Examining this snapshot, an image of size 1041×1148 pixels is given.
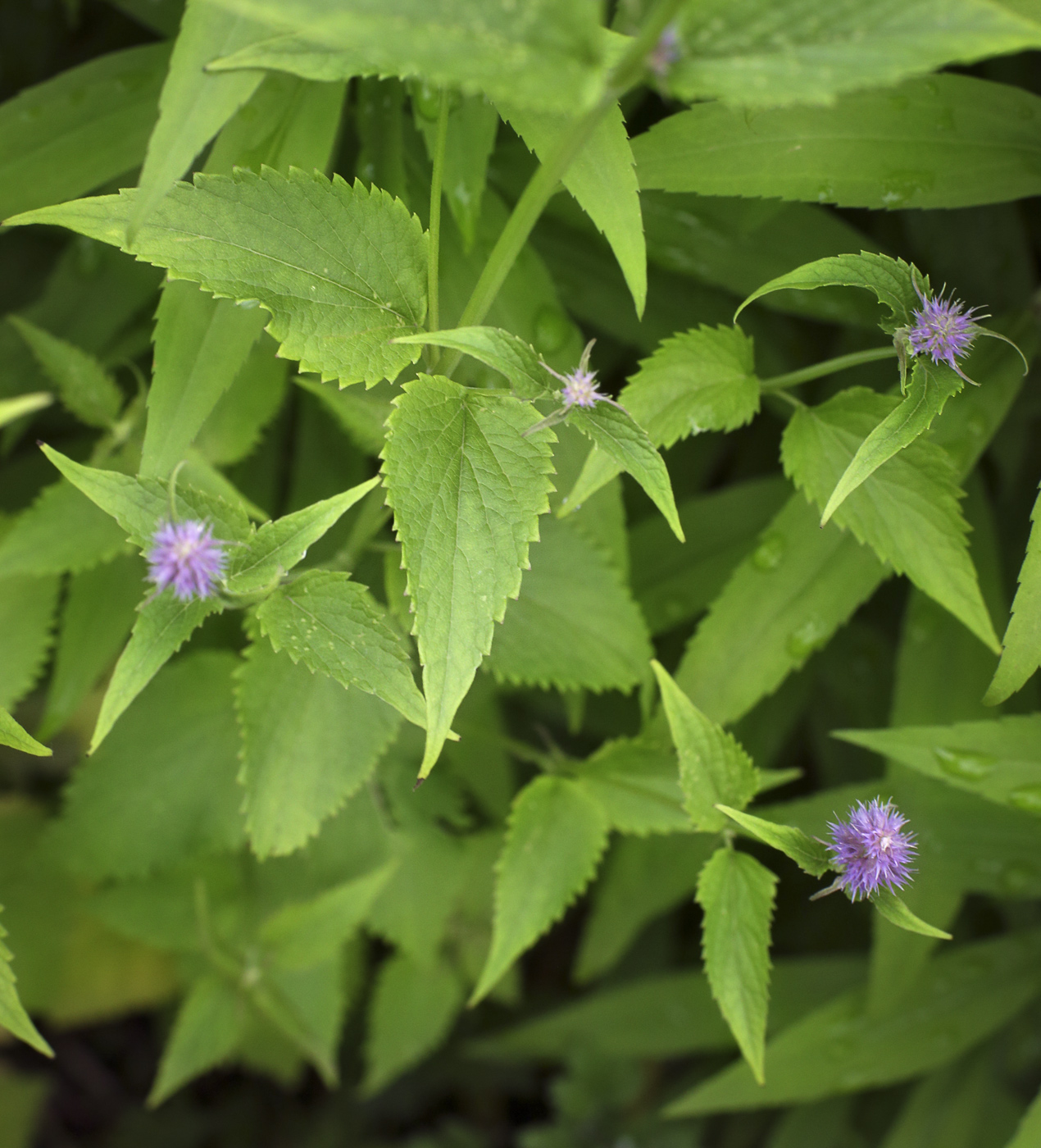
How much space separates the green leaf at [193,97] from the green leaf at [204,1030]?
1.35 m

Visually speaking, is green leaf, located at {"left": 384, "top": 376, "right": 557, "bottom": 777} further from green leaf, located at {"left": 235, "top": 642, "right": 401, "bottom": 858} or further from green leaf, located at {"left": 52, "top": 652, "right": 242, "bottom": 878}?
green leaf, located at {"left": 52, "top": 652, "right": 242, "bottom": 878}

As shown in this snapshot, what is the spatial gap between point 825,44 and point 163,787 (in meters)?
1.42

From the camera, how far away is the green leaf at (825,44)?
25.6 inches

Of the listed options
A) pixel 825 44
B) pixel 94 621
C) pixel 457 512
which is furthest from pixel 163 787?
pixel 825 44

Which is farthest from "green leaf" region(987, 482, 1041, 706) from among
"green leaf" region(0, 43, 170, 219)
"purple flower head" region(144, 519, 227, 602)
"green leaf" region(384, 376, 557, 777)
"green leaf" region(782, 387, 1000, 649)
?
"green leaf" region(0, 43, 170, 219)

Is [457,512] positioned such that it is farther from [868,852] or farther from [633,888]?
[633,888]

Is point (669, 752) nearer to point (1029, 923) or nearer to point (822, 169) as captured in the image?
point (822, 169)

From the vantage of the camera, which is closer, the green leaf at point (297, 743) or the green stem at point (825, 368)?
the green stem at point (825, 368)

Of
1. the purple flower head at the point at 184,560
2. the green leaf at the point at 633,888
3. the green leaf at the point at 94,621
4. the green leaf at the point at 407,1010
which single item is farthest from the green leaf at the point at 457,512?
the green leaf at the point at 407,1010

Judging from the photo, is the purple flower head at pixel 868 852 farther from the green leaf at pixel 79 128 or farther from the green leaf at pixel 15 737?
the green leaf at pixel 79 128

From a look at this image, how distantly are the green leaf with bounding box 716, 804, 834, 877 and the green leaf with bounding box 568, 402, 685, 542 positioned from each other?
1.03 feet

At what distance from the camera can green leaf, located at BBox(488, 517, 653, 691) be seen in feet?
4.21

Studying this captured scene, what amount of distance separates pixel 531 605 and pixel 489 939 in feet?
3.44

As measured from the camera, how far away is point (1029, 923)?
1976 mm
